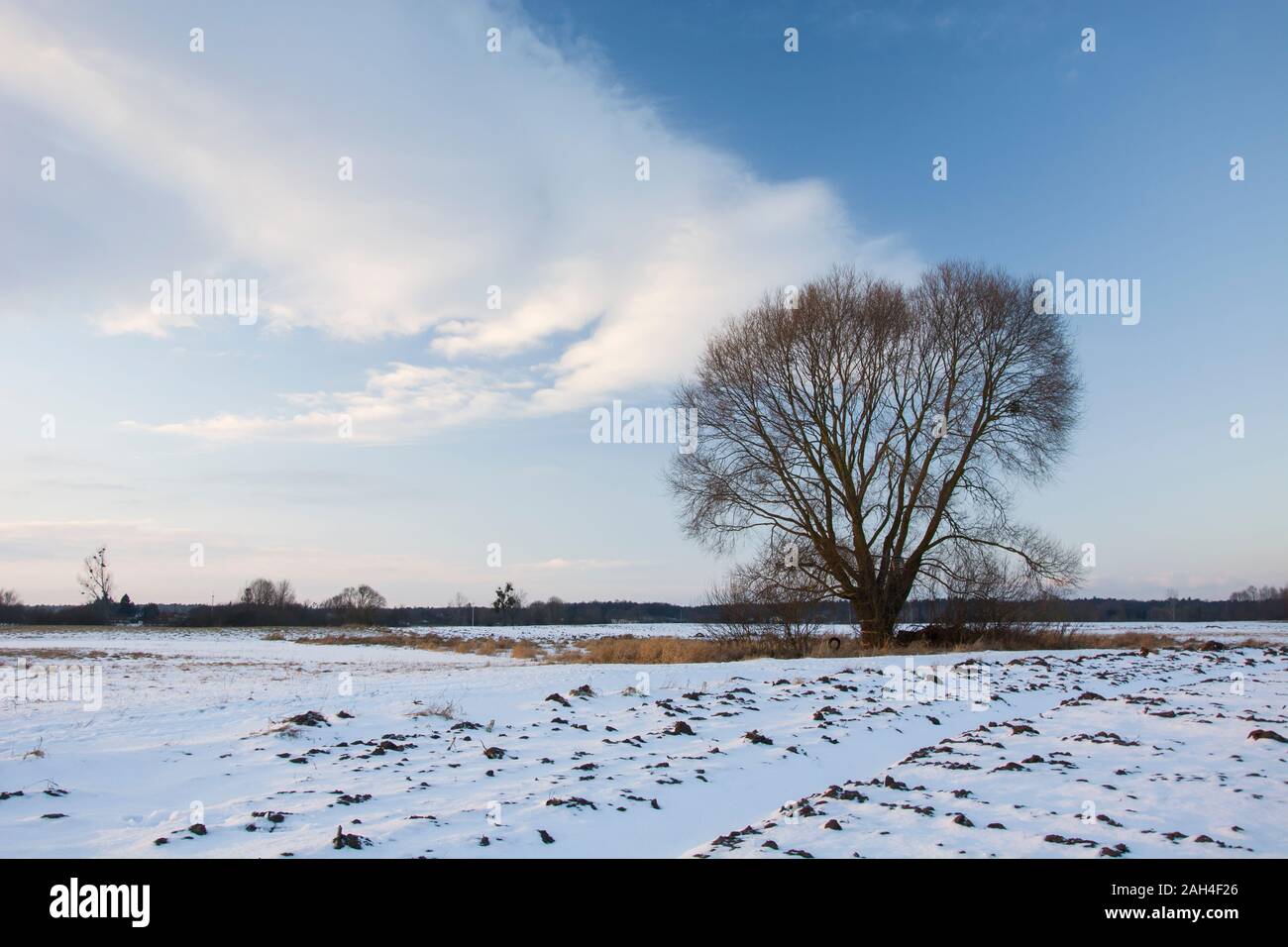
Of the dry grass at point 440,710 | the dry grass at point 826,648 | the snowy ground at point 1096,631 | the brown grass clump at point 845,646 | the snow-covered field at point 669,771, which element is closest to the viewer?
the snow-covered field at point 669,771

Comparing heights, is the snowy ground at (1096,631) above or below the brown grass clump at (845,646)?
below

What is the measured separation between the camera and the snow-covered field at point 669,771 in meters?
5.45

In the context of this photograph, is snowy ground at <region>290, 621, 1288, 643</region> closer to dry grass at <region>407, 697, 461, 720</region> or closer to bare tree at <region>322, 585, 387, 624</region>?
dry grass at <region>407, 697, 461, 720</region>

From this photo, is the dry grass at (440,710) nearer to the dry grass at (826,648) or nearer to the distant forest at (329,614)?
the dry grass at (826,648)

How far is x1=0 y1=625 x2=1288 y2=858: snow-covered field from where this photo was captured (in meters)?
5.45

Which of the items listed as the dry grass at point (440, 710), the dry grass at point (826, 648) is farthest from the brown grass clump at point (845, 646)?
the dry grass at point (440, 710)

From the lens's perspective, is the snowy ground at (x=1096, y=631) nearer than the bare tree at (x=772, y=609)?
No

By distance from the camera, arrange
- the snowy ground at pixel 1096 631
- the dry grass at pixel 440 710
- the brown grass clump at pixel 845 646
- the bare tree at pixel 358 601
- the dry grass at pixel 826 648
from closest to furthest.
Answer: the dry grass at pixel 440 710 < the dry grass at pixel 826 648 < the brown grass clump at pixel 845 646 < the snowy ground at pixel 1096 631 < the bare tree at pixel 358 601

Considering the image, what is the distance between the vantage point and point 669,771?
7832 millimetres

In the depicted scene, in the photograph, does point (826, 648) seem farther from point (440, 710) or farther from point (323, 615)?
point (323, 615)

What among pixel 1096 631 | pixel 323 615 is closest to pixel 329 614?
pixel 323 615

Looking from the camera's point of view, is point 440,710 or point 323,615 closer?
point 440,710

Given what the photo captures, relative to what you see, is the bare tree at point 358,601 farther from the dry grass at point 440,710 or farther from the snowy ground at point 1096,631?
the dry grass at point 440,710

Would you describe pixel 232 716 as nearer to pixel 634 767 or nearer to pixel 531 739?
pixel 531 739
